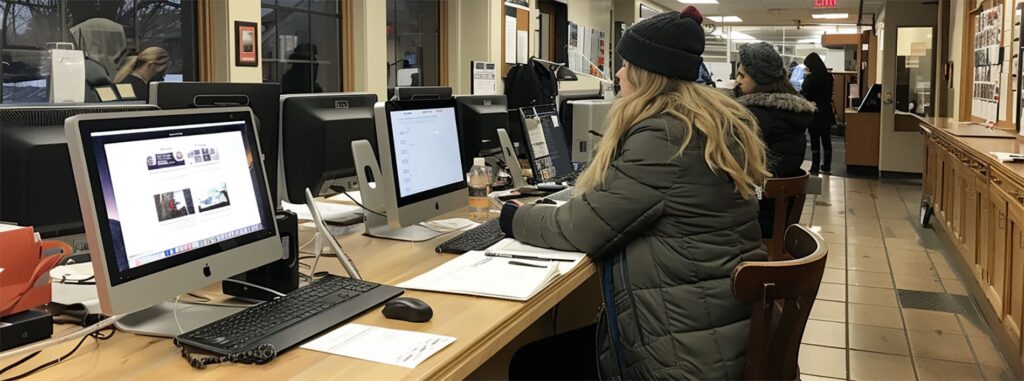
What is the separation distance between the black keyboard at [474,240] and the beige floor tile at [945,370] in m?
2.12

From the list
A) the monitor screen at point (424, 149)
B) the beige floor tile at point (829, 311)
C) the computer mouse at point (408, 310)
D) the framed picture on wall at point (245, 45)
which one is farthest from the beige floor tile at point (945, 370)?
the framed picture on wall at point (245, 45)

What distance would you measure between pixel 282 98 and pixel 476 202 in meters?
0.80

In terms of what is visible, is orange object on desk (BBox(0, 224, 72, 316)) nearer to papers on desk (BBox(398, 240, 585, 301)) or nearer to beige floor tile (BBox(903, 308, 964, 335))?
papers on desk (BBox(398, 240, 585, 301))

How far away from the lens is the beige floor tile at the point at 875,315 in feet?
13.9

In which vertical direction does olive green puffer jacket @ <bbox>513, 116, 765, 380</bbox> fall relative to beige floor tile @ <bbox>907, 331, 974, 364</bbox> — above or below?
above

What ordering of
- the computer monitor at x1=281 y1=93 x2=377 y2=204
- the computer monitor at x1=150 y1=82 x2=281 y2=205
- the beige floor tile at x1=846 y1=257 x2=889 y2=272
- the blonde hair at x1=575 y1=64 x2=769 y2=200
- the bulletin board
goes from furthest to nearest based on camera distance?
the bulletin board, the beige floor tile at x1=846 y1=257 x2=889 y2=272, the computer monitor at x1=281 y1=93 x2=377 y2=204, the computer monitor at x1=150 y1=82 x2=281 y2=205, the blonde hair at x1=575 y1=64 x2=769 y2=200

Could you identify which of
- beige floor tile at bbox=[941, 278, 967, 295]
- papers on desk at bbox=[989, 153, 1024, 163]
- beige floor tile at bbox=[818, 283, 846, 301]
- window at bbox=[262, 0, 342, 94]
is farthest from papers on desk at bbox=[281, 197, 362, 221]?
beige floor tile at bbox=[941, 278, 967, 295]

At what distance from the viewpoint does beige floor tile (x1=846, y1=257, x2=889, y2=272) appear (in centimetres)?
545

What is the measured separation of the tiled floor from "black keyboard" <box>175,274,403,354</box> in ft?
7.79

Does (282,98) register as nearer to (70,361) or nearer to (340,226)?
(340,226)

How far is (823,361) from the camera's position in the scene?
369 cm

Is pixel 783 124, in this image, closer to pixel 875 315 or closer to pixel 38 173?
pixel 875 315

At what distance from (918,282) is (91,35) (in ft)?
16.0

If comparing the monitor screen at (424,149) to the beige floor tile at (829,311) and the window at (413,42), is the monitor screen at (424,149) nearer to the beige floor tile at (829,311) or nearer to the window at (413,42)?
the beige floor tile at (829,311)
